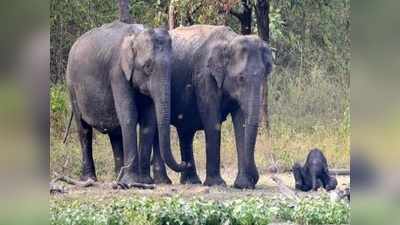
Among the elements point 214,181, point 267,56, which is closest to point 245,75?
point 267,56

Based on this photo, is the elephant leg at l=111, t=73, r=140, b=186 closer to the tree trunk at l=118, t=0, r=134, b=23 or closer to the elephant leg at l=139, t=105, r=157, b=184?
the elephant leg at l=139, t=105, r=157, b=184

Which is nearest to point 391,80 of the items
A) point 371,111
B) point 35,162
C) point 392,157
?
point 371,111

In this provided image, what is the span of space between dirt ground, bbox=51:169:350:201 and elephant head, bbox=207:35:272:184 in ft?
0.42

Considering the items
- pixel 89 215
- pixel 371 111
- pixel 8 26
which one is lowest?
pixel 89 215

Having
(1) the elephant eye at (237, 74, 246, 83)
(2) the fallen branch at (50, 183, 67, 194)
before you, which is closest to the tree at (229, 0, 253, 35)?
(1) the elephant eye at (237, 74, 246, 83)

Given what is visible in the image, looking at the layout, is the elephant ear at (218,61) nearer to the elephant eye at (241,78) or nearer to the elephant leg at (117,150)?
the elephant eye at (241,78)

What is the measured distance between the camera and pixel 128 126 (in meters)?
7.02

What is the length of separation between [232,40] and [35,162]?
3.94 metres

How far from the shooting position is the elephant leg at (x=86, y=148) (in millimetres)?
6906

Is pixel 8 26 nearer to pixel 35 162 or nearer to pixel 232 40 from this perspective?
pixel 35 162

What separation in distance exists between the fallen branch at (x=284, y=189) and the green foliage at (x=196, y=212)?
9 centimetres

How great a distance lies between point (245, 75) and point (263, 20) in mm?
524

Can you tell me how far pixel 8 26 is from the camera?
10.8 feet

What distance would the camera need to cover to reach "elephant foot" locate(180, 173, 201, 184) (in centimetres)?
700
